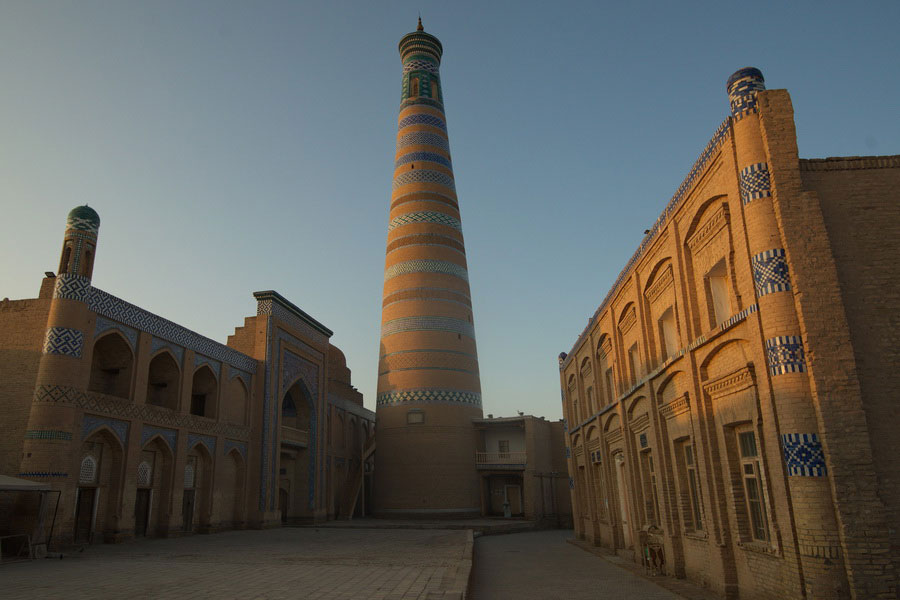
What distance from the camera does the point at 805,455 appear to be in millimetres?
5789

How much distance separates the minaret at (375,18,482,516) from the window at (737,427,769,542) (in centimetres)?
1640

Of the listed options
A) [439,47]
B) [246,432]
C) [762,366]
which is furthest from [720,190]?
[439,47]

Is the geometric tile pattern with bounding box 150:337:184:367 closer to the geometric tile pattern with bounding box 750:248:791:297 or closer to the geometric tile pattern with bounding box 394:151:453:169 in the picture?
the geometric tile pattern with bounding box 394:151:453:169

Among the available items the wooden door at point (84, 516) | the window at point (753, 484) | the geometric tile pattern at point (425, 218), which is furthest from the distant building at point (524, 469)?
the window at point (753, 484)

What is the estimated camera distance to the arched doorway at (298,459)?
848 inches

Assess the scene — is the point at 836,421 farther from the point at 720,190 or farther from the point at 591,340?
the point at 591,340

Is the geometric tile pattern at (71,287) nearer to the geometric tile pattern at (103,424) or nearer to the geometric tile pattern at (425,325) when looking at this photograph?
the geometric tile pattern at (103,424)

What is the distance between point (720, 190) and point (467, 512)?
18.1m

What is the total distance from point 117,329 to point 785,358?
13.2 m

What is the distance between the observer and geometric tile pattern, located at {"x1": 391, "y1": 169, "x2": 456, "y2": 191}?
25.3 m

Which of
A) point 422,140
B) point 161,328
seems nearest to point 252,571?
point 161,328

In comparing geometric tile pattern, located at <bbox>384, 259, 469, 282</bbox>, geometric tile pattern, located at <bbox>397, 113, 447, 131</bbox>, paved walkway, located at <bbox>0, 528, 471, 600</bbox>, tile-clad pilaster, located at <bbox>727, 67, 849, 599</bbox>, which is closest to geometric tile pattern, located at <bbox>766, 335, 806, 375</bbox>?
tile-clad pilaster, located at <bbox>727, 67, 849, 599</bbox>

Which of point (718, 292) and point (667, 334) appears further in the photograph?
point (667, 334)

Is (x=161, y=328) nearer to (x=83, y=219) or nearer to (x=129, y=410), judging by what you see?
(x=129, y=410)
